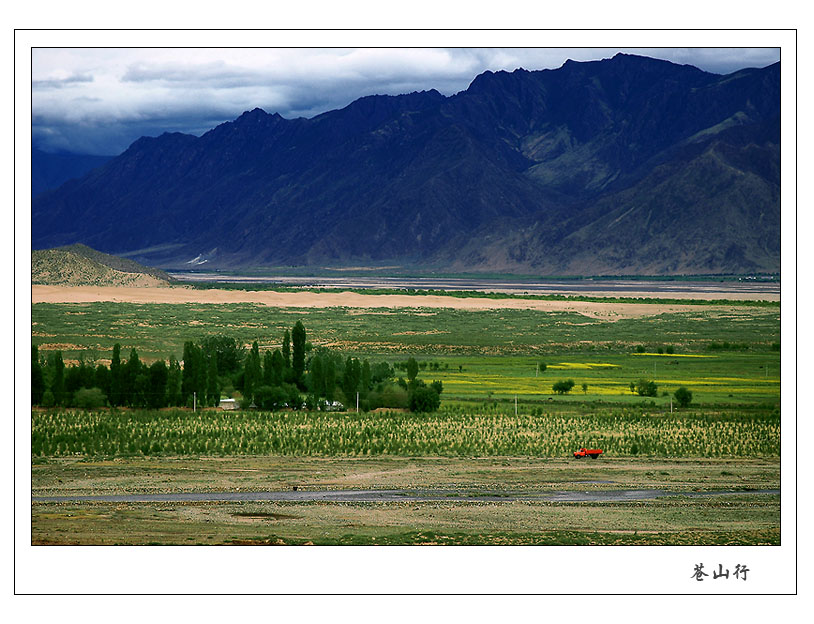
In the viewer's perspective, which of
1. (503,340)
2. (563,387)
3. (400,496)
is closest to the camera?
(400,496)

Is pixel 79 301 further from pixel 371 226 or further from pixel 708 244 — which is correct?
pixel 371 226

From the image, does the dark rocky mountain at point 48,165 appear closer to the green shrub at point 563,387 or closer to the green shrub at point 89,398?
the green shrub at point 89,398

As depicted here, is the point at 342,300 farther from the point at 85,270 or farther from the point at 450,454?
the point at 450,454

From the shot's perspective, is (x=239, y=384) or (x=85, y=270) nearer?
(x=239, y=384)

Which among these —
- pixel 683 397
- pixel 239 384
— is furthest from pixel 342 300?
pixel 683 397

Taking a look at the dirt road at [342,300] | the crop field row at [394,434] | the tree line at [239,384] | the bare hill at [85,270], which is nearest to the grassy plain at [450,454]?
the crop field row at [394,434]
